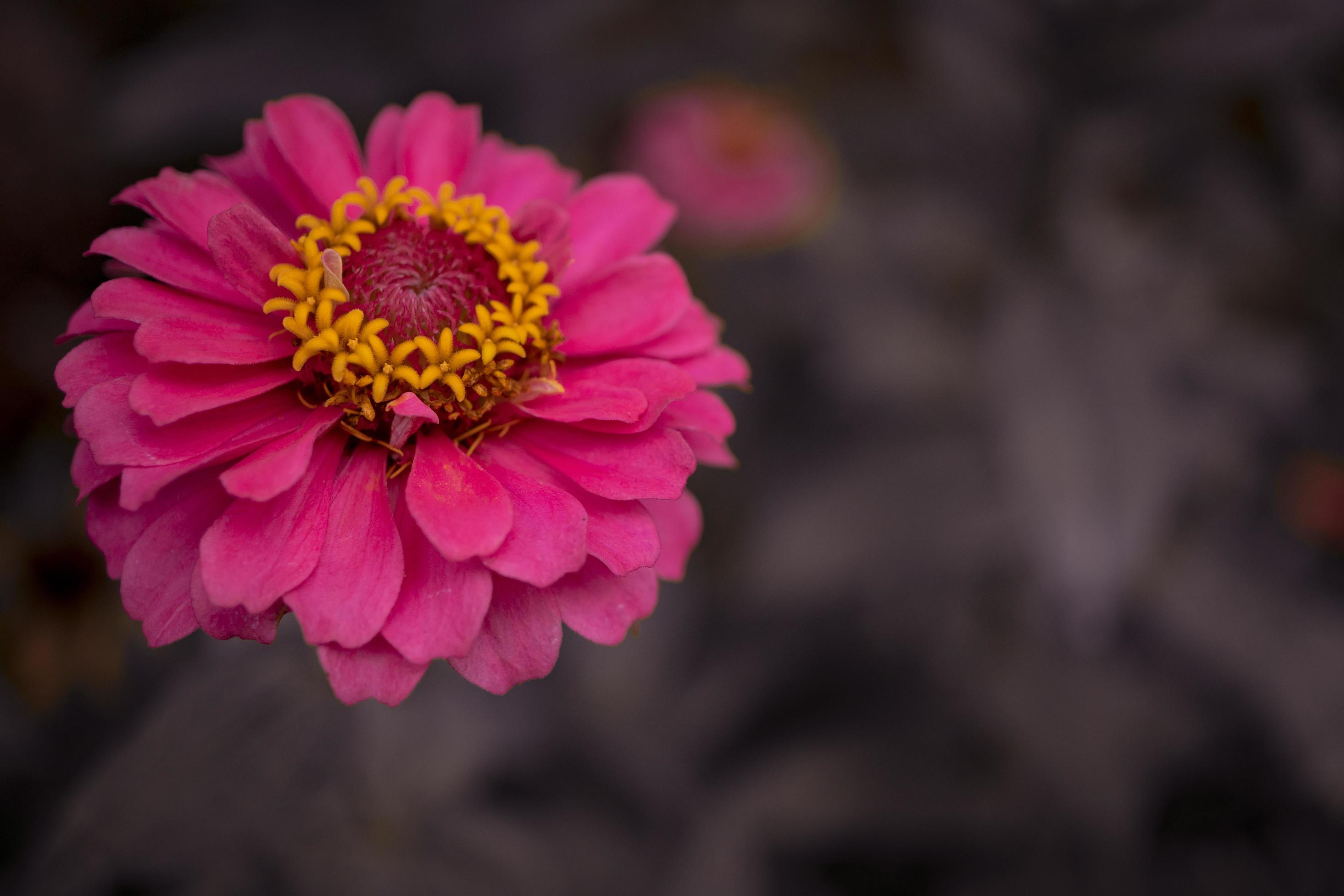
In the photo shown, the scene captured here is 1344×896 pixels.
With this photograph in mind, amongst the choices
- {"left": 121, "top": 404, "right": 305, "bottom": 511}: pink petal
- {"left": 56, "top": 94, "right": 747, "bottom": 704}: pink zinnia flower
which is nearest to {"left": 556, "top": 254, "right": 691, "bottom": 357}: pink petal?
{"left": 56, "top": 94, "right": 747, "bottom": 704}: pink zinnia flower

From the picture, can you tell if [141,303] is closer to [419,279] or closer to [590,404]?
[419,279]

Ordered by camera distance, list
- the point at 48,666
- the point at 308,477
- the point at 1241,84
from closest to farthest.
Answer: the point at 308,477, the point at 48,666, the point at 1241,84

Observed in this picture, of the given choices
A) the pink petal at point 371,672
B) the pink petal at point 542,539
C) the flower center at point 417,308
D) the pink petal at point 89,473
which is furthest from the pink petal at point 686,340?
the pink petal at point 89,473

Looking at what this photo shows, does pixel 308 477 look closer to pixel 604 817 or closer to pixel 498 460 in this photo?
pixel 498 460

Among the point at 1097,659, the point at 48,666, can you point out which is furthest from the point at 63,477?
the point at 1097,659

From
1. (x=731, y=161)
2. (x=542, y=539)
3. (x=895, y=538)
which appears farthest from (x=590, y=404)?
(x=731, y=161)

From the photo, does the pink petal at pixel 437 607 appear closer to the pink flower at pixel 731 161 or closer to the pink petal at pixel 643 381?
the pink petal at pixel 643 381

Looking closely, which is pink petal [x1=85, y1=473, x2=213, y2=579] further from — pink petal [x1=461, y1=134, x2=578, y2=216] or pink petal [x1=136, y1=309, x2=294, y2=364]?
pink petal [x1=461, y1=134, x2=578, y2=216]
